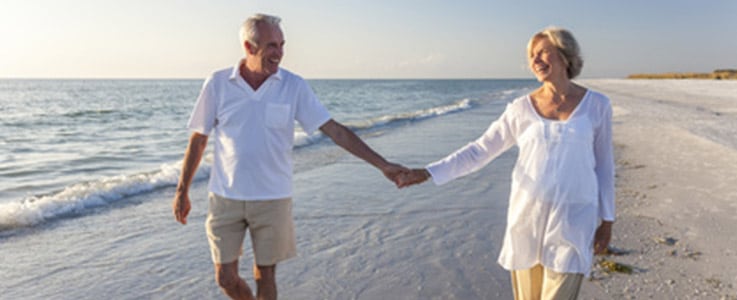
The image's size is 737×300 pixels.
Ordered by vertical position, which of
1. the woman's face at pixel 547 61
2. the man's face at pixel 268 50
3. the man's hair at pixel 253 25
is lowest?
the woman's face at pixel 547 61

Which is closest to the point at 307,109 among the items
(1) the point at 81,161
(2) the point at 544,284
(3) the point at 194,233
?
(2) the point at 544,284

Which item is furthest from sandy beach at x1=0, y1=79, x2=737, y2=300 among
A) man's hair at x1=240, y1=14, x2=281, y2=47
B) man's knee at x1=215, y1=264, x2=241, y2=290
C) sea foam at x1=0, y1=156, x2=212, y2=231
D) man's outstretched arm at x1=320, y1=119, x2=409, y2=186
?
man's hair at x1=240, y1=14, x2=281, y2=47

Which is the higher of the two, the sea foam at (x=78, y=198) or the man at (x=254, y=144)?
the man at (x=254, y=144)

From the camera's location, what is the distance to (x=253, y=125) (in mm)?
3104

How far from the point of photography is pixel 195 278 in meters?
5.06

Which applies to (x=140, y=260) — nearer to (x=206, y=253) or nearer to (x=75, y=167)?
(x=206, y=253)

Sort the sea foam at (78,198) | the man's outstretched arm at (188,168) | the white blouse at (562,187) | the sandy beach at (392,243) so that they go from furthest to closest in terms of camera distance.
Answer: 1. the sea foam at (78,198)
2. the sandy beach at (392,243)
3. the man's outstretched arm at (188,168)
4. the white blouse at (562,187)

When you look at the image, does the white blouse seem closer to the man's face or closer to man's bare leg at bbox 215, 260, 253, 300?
the man's face

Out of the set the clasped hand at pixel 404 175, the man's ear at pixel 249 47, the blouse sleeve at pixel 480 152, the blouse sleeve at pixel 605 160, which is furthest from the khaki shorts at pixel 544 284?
the man's ear at pixel 249 47

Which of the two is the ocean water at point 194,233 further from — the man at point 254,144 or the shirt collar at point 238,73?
the shirt collar at point 238,73

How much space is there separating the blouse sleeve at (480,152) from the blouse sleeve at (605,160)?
0.46 metres

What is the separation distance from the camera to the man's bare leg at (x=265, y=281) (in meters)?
3.37

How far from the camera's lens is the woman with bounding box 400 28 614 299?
2.74 metres

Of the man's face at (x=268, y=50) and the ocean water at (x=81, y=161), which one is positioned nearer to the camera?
the man's face at (x=268, y=50)
